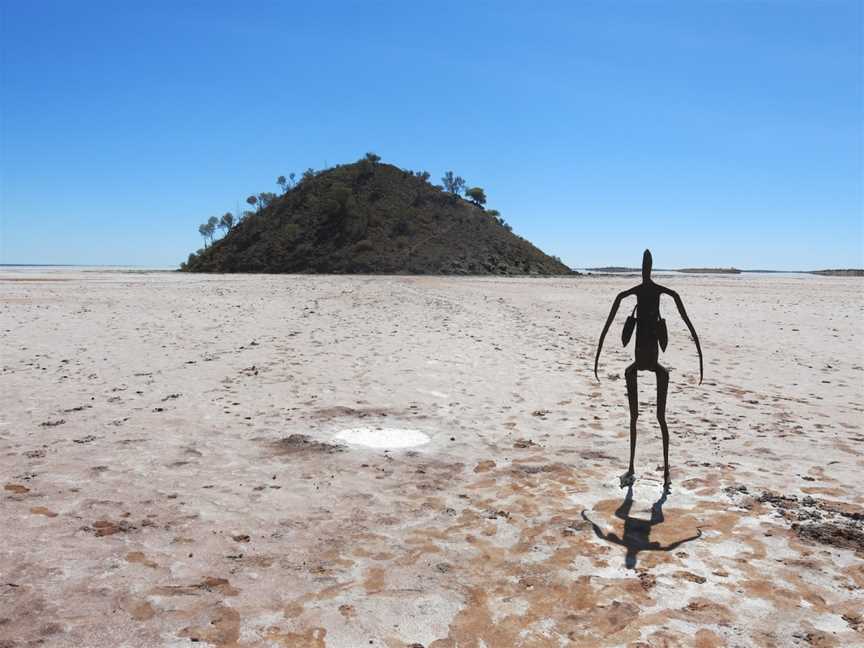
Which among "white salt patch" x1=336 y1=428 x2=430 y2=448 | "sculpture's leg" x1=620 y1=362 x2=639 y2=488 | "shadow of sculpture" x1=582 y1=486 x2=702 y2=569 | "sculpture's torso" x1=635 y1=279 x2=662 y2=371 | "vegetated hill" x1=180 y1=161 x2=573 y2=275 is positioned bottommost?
"shadow of sculpture" x1=582 y1=486 x2=702 y2=569

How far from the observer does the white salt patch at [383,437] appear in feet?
25.3

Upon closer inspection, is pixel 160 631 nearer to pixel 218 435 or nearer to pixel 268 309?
pixel 218 435

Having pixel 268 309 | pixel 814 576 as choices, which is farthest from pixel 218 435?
pixel 268 309

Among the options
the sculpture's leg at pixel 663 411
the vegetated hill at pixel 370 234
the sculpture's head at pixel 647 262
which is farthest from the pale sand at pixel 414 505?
the vegetated hill at pixel 370 234

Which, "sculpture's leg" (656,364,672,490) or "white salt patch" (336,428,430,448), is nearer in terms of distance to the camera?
"sculpture's leg" (656,364,672,490)

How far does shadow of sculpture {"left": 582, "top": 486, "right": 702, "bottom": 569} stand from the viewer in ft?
15.8

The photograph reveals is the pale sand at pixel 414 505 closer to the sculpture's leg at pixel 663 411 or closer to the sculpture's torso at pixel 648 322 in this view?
the sculpture's leg at pixel 663 411

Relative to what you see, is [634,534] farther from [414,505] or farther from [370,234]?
[370,234]

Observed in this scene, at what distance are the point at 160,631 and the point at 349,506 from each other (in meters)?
2.30

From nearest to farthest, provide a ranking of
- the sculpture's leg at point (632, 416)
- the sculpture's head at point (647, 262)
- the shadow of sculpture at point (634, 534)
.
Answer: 1. the shadow of sculpture at point (634, 534)
2. the sculpture's head at point (647, 262)
3. the sculpture's leg at point (632, 416)

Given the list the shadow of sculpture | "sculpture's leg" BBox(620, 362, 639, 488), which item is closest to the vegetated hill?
"sculpture's leg" BBox(620, 362, 639, 488)

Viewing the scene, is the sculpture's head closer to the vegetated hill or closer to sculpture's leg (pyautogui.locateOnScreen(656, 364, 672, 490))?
sculpture's leg (pyautogui.locateOnScreen(656, 364, 672, 490))

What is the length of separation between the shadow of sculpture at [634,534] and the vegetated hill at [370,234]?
76.0 m

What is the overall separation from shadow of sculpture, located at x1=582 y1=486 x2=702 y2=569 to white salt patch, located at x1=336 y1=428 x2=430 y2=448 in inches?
111
